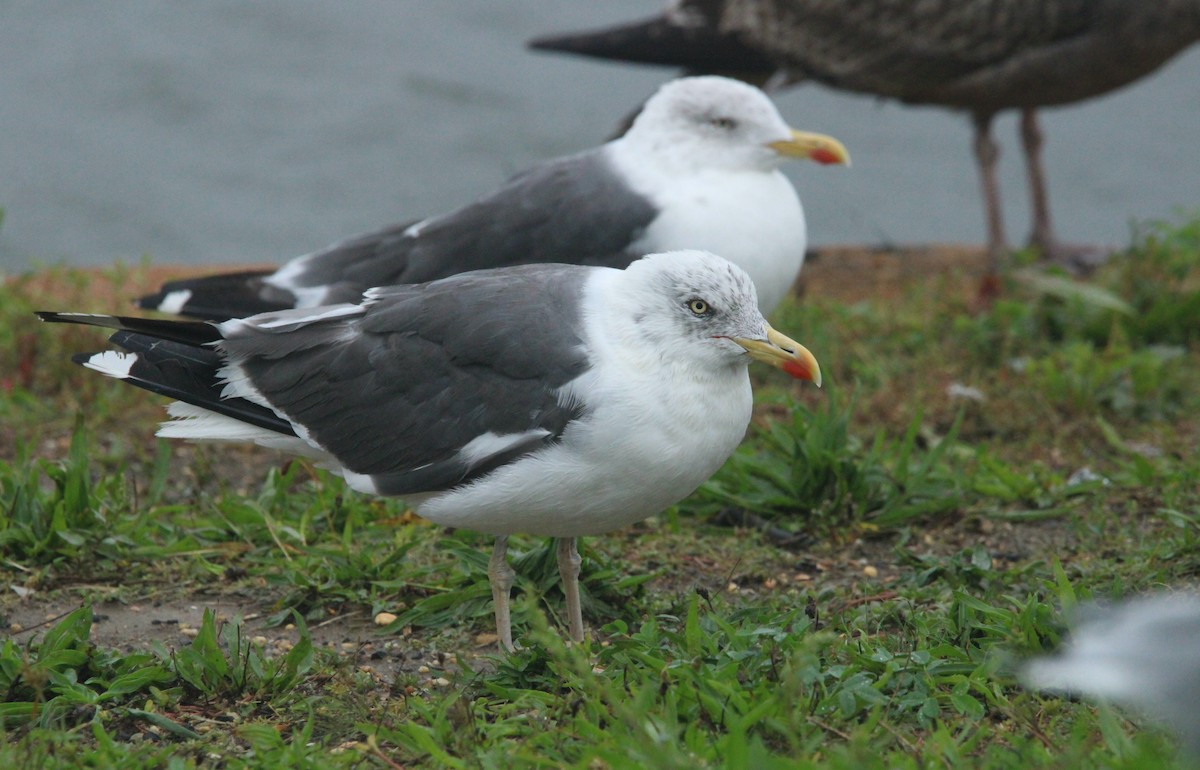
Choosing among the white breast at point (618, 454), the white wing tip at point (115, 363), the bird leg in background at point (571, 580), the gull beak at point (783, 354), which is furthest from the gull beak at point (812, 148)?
the white wing tip at point (115, 363)

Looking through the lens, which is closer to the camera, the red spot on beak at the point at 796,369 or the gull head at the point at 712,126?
the red spot on beak at the point at 796,369

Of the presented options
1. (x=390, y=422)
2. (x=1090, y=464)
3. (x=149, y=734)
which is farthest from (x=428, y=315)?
(x=1090, y=464)

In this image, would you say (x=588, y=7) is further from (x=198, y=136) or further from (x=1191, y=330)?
(x=1191, y=330)

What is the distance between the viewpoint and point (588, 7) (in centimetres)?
1499

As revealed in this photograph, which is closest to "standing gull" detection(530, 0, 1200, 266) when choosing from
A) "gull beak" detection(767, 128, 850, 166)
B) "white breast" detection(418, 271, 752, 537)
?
"gull beak" detection(767, 128, 850, 166)

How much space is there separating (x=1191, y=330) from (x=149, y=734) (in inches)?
185

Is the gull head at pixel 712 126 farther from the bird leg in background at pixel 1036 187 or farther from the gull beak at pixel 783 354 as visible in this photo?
the bird leg in background at pixel 1036 187

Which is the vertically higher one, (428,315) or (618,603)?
(428,315)

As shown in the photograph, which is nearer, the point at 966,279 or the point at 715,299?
the point at 715,299

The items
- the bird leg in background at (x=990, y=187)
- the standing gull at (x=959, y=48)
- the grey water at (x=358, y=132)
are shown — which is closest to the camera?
the standing gull at (x=959, y=48)

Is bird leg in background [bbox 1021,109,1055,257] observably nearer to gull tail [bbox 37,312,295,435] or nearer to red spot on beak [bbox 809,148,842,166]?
red spot on beak [bbox 809,148,842,166]

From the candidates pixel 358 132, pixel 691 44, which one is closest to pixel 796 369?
pixel 691 44

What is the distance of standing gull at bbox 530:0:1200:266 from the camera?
24.4 ft

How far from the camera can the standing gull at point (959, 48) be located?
743 centimetres
